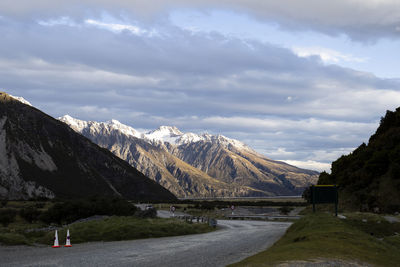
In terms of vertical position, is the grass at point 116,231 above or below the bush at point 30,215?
above

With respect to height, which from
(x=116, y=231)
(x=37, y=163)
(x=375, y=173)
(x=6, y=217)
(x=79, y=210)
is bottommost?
(x=6, y=217)

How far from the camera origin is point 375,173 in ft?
247

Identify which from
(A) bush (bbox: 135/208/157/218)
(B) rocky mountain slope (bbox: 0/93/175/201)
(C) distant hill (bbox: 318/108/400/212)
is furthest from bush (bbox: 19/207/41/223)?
(B) rocky mountain slope (bbox: 0/93/175/201)

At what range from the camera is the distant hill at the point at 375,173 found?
68.3 metres

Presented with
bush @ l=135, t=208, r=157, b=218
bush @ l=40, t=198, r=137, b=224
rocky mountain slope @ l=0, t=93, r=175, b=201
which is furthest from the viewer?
rocky mountain slope @ l=0, t=93, r=175, b=201

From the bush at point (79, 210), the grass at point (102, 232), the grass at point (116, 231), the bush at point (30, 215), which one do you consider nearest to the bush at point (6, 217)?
the bush at point (30, 215)

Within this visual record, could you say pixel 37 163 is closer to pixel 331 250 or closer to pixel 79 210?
pixel 79 210

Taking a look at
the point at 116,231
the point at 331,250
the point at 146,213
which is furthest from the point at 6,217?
the point at 331,250

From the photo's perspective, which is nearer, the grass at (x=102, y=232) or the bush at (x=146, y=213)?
the grass at (x=102, y=232)

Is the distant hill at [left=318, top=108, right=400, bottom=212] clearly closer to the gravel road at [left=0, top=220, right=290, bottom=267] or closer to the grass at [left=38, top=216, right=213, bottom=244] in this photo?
the grass at [left=38, top=216, right=213, bottom=244]

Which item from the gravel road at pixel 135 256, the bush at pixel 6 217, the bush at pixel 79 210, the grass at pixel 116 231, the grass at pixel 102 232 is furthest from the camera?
the bush at pixel 6 217

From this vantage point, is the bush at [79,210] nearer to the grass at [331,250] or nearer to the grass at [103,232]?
the grass at [103,232]

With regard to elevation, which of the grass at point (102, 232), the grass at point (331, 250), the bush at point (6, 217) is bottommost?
the bush at point (6, 217)

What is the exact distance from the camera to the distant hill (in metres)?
68.3
